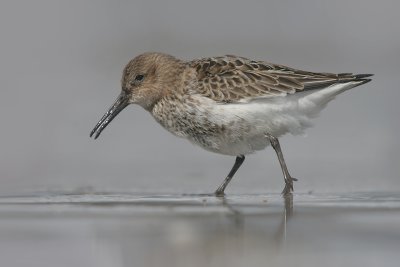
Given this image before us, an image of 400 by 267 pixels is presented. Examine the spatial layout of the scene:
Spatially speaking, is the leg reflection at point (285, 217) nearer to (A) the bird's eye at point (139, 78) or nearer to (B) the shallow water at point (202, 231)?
(B) the shallow water at point (202, 231)

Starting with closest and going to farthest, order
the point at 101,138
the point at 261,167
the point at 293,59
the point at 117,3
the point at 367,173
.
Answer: the point at 367,173
the point at 261,167
the point at 101,138
the point at 293,59
the point at 117,3

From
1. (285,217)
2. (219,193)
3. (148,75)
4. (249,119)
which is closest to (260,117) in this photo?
(249,119)

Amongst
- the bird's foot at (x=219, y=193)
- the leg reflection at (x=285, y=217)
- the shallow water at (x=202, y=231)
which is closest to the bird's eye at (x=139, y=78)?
the bird's foot at (x=219, y=193)

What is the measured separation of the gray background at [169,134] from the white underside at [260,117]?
54 centimetres

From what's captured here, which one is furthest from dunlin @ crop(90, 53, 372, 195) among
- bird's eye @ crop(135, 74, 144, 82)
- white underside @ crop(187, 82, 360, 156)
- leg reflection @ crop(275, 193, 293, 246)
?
Result: leg reflection @ crop(275, 193, 293, 246)

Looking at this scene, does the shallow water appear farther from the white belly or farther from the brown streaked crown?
the brown streaked crown

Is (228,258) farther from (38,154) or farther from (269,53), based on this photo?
(269,53)

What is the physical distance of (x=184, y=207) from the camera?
729cm

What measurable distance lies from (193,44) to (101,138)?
15.9ft

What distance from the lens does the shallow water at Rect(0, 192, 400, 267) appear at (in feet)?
17.8

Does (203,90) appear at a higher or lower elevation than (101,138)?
higher

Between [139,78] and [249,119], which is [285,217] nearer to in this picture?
[249,119]

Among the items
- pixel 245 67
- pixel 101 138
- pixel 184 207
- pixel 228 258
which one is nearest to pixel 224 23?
pixel 101 138

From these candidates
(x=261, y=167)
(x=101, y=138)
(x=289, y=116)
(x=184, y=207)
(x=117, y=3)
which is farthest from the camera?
(x=117, y=3)
